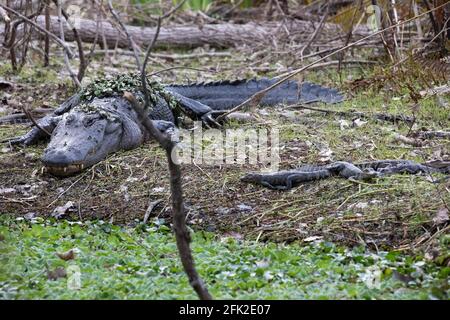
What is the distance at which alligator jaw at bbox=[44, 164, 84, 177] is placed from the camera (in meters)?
6.04

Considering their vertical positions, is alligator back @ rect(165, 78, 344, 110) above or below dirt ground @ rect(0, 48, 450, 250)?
above

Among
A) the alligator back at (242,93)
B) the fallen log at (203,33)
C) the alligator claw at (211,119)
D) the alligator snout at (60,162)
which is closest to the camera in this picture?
the alligator snout at (60,162)

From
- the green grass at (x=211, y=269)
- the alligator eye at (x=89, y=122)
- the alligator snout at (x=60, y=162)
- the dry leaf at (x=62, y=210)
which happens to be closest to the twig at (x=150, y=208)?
the green grass at (x=211, y=269)

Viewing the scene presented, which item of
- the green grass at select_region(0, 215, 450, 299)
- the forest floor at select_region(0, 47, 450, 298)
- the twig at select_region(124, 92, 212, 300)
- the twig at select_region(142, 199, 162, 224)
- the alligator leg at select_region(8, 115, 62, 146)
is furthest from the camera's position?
the alligator leg at select_region(8, 115, 62, 146)

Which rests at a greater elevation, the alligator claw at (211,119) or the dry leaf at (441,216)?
the alligator claw at (211,119)

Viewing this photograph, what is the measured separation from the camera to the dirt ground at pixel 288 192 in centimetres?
495

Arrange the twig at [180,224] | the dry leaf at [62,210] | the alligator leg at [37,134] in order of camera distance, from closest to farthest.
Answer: the twig at [180,224], the dry leaf at [62,210], the alligator leg at [37,134]

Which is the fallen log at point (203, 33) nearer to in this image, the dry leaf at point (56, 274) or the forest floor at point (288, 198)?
the forest floor at point (288, 198)

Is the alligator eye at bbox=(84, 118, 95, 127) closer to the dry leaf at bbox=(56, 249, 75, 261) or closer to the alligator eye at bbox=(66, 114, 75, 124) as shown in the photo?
the alligator eye at bbox=(66, 114, 75, 124)

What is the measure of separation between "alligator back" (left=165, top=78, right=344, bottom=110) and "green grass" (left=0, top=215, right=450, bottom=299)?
3.34 m

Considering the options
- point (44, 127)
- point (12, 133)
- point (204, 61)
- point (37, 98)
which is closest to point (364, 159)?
point (44, 127)

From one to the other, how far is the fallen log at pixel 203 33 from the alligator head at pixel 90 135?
403 cm

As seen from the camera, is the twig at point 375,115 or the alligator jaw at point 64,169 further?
the twig at point 375,115

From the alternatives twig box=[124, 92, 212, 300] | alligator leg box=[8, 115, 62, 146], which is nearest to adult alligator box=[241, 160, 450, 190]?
alligator leg box=[8, 115, 62, 146]
